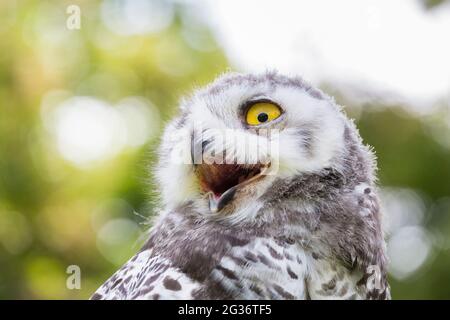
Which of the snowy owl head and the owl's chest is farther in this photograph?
the snowy owl head

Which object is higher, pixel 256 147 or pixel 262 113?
pixel 262 113

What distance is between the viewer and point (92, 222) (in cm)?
815

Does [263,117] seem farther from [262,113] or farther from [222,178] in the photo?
[222,178]

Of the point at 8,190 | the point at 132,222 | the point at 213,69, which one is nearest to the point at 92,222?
the point at 132,222

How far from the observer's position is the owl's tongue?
2.42 metres

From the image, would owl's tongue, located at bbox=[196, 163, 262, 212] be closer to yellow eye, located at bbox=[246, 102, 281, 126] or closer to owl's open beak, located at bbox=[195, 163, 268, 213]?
owl's open beak, located at bbox=[195, 163, 268, 213]

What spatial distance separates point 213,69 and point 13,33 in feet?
9.45

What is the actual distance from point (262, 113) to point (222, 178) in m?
0.31

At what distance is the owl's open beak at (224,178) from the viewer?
2.42m

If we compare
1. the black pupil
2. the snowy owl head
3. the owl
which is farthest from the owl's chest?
the black pupil

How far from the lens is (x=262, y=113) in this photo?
2568 millimetres

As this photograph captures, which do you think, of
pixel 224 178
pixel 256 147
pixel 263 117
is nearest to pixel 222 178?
pixel 224 178

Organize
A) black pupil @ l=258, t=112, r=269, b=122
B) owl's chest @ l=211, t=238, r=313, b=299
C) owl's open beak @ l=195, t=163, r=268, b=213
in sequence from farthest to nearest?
black pupil @ l=258, t=112, r=269, b=122 → owl's open beak @ l=195, t=163, r=268, b=213 → owl's chest @ l=211, t=238, r=313, b=299

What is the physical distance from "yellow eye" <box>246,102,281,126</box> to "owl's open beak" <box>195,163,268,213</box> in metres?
0.21
